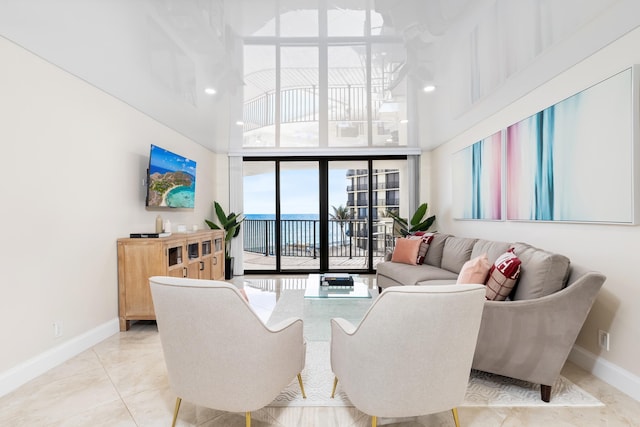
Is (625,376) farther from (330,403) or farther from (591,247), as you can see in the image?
(330,403)

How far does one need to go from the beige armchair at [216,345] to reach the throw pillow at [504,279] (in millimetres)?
1580

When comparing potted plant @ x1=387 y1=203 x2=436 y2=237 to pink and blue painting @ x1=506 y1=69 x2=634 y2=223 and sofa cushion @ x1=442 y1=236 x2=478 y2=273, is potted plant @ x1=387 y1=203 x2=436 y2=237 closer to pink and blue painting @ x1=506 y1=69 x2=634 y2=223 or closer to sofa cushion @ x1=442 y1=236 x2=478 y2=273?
sofa cushion @ x1=442 y1=236 x2=478 y2=273

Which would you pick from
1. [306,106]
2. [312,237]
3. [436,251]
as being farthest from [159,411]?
[312,237]

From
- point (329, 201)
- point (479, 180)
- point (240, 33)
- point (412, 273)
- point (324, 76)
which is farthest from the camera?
point (329, 201)

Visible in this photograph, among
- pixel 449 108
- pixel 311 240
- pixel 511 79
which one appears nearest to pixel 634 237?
pixel 511 79

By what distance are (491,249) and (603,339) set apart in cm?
104

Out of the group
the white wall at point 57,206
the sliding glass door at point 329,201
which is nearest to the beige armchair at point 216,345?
the white wall at point 57,206

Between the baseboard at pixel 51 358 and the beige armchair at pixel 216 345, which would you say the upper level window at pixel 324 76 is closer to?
the beige armchair at pixel 216 345

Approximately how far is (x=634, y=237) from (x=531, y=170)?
1073 mm

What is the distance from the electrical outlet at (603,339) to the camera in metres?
2.13

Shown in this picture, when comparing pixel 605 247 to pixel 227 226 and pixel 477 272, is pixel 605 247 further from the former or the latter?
pixel 227 226

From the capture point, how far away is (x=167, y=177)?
377 centimetres

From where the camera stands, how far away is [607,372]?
211 cm

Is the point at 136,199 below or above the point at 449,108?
below
